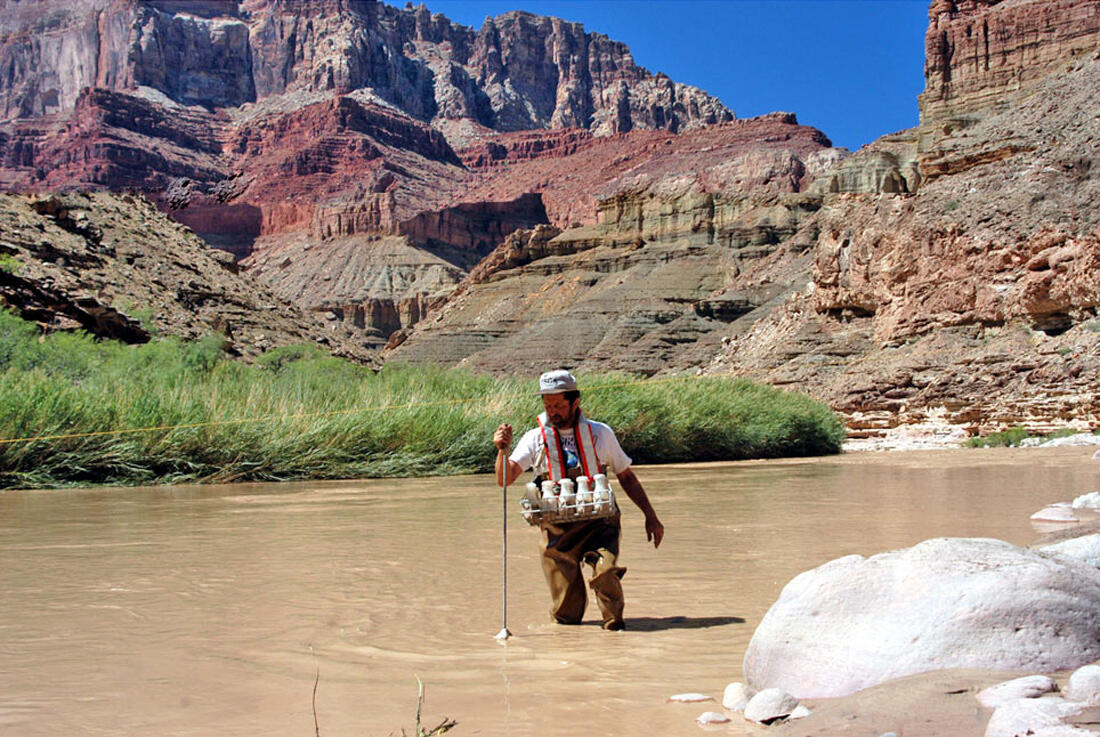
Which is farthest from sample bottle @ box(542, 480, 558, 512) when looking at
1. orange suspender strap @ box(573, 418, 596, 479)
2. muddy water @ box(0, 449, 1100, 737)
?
muddy water @ box(0, 449, 1100, 737)

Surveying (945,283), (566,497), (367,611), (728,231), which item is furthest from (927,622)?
(728,231)

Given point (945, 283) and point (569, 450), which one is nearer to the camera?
point (569, 450)

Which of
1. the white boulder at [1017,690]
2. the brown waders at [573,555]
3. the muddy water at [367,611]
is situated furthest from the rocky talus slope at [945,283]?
the white boulder at [1017,690]

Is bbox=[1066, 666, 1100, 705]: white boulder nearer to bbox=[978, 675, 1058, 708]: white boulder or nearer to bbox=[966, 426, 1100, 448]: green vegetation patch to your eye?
bbox=[978, 675, 1058, 708]: white boulder

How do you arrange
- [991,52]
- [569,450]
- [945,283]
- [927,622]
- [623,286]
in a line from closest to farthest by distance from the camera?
[927,622], [569,450], [945,283], [991,52], [623,286]

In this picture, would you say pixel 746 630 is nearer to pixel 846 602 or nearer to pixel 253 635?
pixel 846 602

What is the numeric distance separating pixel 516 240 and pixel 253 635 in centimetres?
9752

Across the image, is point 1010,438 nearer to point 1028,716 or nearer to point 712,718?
point 712,718

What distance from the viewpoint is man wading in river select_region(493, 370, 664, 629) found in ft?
17.1

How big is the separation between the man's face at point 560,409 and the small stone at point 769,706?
208 cm

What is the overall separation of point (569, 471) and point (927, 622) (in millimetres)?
2148

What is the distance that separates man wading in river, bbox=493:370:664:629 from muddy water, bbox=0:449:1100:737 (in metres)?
0.21

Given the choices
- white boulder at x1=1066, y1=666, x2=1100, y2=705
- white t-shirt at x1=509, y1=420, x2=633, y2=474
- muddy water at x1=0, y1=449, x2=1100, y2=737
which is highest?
white t-shirt at x1=509, y1=420, x2=633, y2=474

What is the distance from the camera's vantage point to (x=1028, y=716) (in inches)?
110
